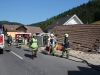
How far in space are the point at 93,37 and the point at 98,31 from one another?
2.79ft

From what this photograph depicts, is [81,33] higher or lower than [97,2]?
lower

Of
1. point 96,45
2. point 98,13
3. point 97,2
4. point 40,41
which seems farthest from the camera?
point 97,2

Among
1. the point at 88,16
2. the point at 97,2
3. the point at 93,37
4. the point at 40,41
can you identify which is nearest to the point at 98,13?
the point at 88,16

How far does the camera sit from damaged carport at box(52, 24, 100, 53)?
1960 cm

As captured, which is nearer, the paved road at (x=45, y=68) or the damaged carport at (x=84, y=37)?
the paved road at (x=45, y=68)

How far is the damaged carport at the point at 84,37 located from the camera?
64.3 ft

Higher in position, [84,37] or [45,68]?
[84,37]

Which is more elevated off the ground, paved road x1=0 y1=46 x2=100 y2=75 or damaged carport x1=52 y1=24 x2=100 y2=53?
damaged carport x1=52 y1=24 x2=100 y2=53

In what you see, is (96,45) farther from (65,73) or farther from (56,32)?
(65,73)

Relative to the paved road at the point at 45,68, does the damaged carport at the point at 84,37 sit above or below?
above

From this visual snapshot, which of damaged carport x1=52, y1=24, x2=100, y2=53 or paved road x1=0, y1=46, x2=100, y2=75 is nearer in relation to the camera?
paved road x1=0, y1=46, x2=100, y2=75

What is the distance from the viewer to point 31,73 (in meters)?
9.32

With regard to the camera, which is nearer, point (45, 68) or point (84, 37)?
point (45, 68)

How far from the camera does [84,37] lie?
21.4m
